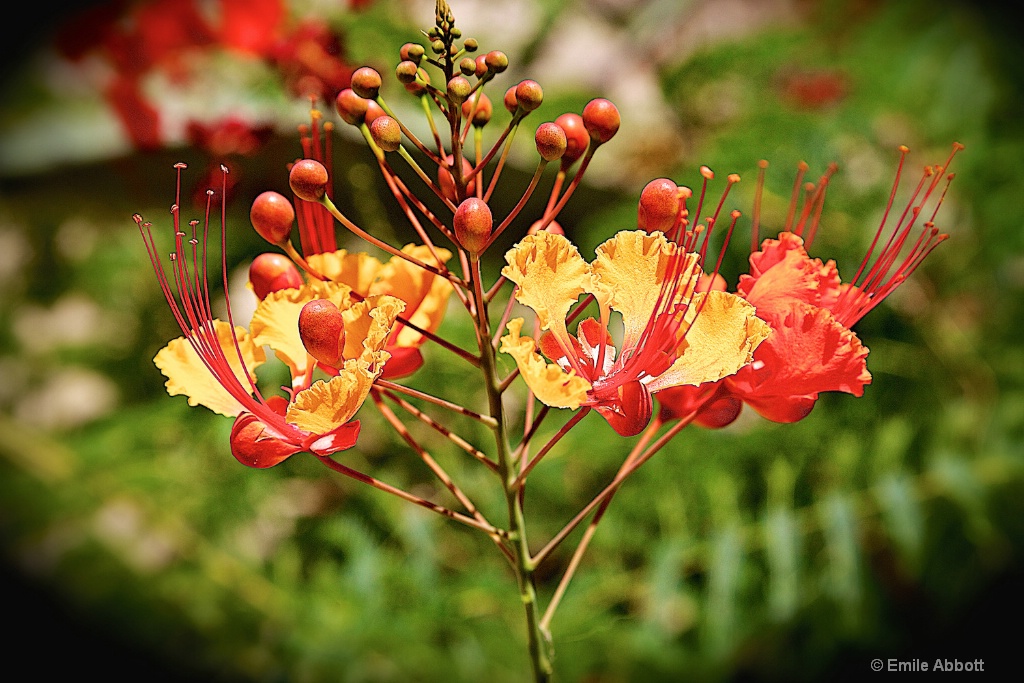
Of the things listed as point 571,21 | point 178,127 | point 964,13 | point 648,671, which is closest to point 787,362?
point 648,671

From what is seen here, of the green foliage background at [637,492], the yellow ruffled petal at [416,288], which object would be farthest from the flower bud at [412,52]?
the green foliage background at [637,492]

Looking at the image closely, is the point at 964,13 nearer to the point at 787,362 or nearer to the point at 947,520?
the point at 947,520

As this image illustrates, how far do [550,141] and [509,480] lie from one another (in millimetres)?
162

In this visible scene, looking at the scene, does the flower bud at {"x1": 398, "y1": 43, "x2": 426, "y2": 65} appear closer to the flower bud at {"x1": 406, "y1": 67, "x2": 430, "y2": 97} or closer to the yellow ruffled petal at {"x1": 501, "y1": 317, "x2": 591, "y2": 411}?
the flower bud at {"x1": 406, "y1": 67, "x2": 430, "y2": 97}

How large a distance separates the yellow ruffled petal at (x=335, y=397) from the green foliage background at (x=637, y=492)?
1.77 ft

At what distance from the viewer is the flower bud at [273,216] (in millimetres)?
370

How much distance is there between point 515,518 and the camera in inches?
14.3

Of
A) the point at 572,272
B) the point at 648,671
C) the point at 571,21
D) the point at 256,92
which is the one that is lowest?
the point at 648,671

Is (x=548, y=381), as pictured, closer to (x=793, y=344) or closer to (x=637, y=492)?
(x=793, y=344)

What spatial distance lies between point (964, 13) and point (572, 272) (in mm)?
1545

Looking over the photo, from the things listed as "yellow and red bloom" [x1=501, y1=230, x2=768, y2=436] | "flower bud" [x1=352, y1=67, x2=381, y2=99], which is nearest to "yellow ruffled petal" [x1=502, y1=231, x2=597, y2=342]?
"yellow and red bloom" [x1=501, y1=230, x2=768, y2=436]

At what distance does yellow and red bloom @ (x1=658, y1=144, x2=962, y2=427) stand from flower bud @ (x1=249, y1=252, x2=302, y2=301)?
216 millimetres

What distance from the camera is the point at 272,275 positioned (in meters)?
0.41

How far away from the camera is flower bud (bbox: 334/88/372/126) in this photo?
359 millimetres
